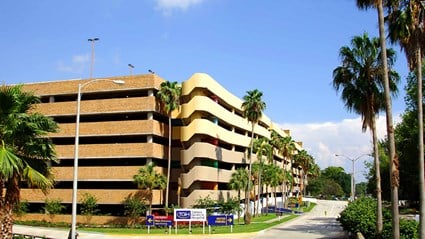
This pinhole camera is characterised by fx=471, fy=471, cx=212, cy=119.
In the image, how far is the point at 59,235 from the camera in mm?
41969

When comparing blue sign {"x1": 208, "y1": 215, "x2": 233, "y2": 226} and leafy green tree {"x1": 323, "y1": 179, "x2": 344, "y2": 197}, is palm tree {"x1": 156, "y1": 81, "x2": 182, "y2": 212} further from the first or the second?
leafy green tree {"x1": 323, "y1": 179, "x2": 344, "y2": 197}

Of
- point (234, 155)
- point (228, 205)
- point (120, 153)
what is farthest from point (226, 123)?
point (120, 153)

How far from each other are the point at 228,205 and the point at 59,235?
23664mm

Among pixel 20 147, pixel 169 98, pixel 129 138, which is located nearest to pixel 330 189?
pixel 129 138

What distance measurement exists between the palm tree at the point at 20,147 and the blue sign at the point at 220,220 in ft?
86.9

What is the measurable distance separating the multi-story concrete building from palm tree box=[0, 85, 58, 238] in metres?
36.4

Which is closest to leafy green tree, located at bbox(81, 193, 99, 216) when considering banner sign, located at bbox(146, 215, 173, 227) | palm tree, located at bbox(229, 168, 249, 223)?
banner sign, located at bbox(146, 215, 173, 227)

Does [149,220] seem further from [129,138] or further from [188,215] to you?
[129,138]

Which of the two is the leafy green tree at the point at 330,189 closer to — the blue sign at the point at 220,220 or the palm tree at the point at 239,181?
the palm tree at the point at 239,181

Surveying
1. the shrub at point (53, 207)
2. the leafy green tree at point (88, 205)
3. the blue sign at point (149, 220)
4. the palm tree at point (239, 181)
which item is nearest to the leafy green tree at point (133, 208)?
the leafy green tree at point (88, 205)

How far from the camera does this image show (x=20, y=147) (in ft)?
59.3

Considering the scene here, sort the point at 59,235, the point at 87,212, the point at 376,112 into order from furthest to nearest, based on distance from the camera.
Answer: the point at 87,212 → the point at 59,235 → the point at 376,112

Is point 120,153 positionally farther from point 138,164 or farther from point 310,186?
point 310,186

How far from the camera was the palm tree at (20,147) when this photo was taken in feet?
56.2
